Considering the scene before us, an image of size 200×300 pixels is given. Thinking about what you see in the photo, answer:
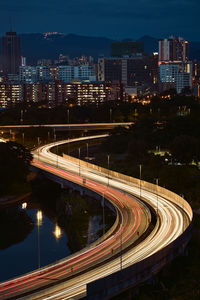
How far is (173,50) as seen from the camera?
7707 inches

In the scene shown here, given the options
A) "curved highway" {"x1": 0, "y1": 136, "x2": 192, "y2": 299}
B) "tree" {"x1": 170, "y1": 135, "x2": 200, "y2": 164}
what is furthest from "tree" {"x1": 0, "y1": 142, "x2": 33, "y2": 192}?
"tree" {"x1": 170, "y1": 135, "x2": 200, "y2": 164}

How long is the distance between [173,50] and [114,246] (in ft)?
596

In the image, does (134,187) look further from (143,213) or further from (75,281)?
(75,281)

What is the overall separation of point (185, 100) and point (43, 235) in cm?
4780

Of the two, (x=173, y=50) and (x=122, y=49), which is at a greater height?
(x=173, y=50)

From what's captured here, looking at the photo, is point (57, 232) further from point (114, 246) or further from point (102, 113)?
point (102, 113)

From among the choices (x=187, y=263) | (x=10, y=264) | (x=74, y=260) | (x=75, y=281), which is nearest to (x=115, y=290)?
(x=75, y=281)

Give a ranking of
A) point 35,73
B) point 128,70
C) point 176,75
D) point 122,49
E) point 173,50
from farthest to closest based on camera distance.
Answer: point 173,50
point 35,73
point 122,49
point 176,75
point 128,70

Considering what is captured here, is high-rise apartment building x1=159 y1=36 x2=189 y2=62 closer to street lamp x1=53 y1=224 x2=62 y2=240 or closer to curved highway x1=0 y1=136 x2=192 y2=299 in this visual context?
curved highway x1=0 y1=136 x2=192 y2=299

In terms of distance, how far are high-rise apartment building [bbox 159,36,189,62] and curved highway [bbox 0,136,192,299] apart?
168 m

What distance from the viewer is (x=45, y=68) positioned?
526 ft

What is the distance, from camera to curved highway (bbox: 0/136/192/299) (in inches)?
619

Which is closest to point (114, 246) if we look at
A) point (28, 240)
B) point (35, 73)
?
point (28, 240)

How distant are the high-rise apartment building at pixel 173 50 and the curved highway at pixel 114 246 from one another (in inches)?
6609
